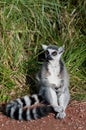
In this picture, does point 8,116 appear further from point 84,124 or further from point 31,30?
point 31,30

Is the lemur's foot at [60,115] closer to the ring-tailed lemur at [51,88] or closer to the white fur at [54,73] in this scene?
the ring-tailed lemur at [51,88]

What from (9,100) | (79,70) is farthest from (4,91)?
(79,70)

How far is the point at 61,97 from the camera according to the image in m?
6.54

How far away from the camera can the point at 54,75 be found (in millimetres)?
6582

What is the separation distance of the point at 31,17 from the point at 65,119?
1.73 meters

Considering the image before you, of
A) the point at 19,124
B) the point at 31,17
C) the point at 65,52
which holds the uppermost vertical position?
the point at 31,17

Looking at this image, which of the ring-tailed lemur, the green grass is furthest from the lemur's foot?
the green grass

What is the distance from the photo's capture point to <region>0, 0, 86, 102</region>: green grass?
692 cm

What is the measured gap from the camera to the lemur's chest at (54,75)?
654 cm

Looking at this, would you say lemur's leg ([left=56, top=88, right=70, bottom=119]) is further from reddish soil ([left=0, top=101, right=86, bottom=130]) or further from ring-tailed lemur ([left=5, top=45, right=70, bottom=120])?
reddish soil ([left=0, top=101, right=86, bottom=130])

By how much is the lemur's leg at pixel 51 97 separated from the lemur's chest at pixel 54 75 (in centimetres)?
13

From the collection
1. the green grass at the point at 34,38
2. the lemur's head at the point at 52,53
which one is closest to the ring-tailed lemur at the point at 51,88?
the lemur's head at the point at 52,53

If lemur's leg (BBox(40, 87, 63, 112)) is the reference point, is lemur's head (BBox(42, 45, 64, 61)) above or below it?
above

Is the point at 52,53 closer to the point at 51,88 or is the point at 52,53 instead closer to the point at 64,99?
the point at 51,88
